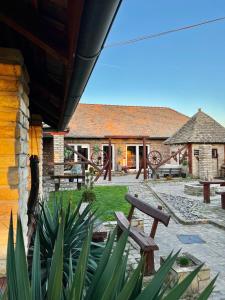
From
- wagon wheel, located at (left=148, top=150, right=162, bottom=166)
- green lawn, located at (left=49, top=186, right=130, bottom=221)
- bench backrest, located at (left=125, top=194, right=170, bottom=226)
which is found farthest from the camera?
wagon wheel, located at (left=148, top=150, right=162, bottom=166)

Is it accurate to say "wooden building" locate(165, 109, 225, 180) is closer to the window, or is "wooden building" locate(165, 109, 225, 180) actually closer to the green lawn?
the window

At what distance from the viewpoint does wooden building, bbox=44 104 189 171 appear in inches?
924

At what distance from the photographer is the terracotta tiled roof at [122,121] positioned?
24062 mm

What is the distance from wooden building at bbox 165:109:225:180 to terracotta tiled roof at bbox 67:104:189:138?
432 centimetres

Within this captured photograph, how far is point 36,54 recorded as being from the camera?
3418mm

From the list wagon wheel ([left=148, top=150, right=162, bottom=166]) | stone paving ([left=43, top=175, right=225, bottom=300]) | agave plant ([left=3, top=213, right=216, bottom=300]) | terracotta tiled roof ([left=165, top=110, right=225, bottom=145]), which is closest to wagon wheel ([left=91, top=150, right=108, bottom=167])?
wagon wheel ([left=148, top=150, right=162, bottom=166])

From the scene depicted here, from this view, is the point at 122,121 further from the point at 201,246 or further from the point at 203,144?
the point at 201,246

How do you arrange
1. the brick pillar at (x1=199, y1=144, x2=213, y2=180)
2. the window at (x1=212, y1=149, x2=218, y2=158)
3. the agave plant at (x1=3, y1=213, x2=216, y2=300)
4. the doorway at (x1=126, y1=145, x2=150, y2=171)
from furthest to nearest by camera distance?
1. the doorway at (x1=126, y1=145, x2=150, y2=171)
2. the window at (x1=212, y1=149, x2=218, y2=158)
3. the brick pillar at (x1=199, y1=144, x2=213, y2=180)
4. the agave plant at (x1=3, y1=213, x2=216, y2=300)

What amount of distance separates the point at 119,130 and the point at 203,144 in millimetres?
7447

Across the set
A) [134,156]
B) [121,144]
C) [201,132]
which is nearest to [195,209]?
[201,132]

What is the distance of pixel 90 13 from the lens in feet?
5.21

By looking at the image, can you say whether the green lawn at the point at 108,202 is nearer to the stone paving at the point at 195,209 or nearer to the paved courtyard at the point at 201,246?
the paved courtyard at the point at 201,246

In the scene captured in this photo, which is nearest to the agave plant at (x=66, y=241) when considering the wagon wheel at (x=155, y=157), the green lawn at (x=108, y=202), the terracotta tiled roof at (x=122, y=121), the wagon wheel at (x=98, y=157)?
the green lawn at (x=108, y=202)

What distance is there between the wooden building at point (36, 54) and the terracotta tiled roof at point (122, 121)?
19.4 m
